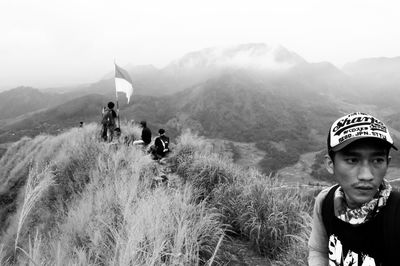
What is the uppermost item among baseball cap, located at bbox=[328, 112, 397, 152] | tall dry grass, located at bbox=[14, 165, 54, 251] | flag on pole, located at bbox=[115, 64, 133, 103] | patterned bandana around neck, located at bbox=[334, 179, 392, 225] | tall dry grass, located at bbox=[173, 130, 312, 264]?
flag on pole, located at bbox=[115, 64, 133, 103]

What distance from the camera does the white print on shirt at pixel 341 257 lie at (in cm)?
167

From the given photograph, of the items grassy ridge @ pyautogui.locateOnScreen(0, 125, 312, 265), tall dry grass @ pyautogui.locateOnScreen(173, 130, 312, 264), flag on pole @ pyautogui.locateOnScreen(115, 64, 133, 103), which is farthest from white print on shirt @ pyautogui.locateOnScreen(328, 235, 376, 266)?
flag on pole @ pyautogui.locateOnScreen(115, 64, 133, 103)

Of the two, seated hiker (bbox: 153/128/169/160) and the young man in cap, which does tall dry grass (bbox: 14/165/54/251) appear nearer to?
the young man in cap

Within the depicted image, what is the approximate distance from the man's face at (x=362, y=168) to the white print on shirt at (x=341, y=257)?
25 centimetres

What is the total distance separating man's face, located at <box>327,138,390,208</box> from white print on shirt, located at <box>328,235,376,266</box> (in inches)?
10.0

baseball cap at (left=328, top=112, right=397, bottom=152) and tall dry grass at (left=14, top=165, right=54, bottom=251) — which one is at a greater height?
baseball cap at (left=328, top=112, right=397, bottom=152)

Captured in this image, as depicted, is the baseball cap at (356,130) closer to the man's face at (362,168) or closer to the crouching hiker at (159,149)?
the man's face at (362,168)

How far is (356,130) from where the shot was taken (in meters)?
1.68

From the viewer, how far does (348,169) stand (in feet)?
5.63

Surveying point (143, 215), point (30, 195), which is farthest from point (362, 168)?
point (143, 215)

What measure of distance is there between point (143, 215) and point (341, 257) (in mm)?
2301

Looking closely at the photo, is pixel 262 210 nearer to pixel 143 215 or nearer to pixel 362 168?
pixel 143 215

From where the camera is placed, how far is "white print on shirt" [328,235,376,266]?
5.48ft

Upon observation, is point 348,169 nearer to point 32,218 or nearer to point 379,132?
point 379,132
